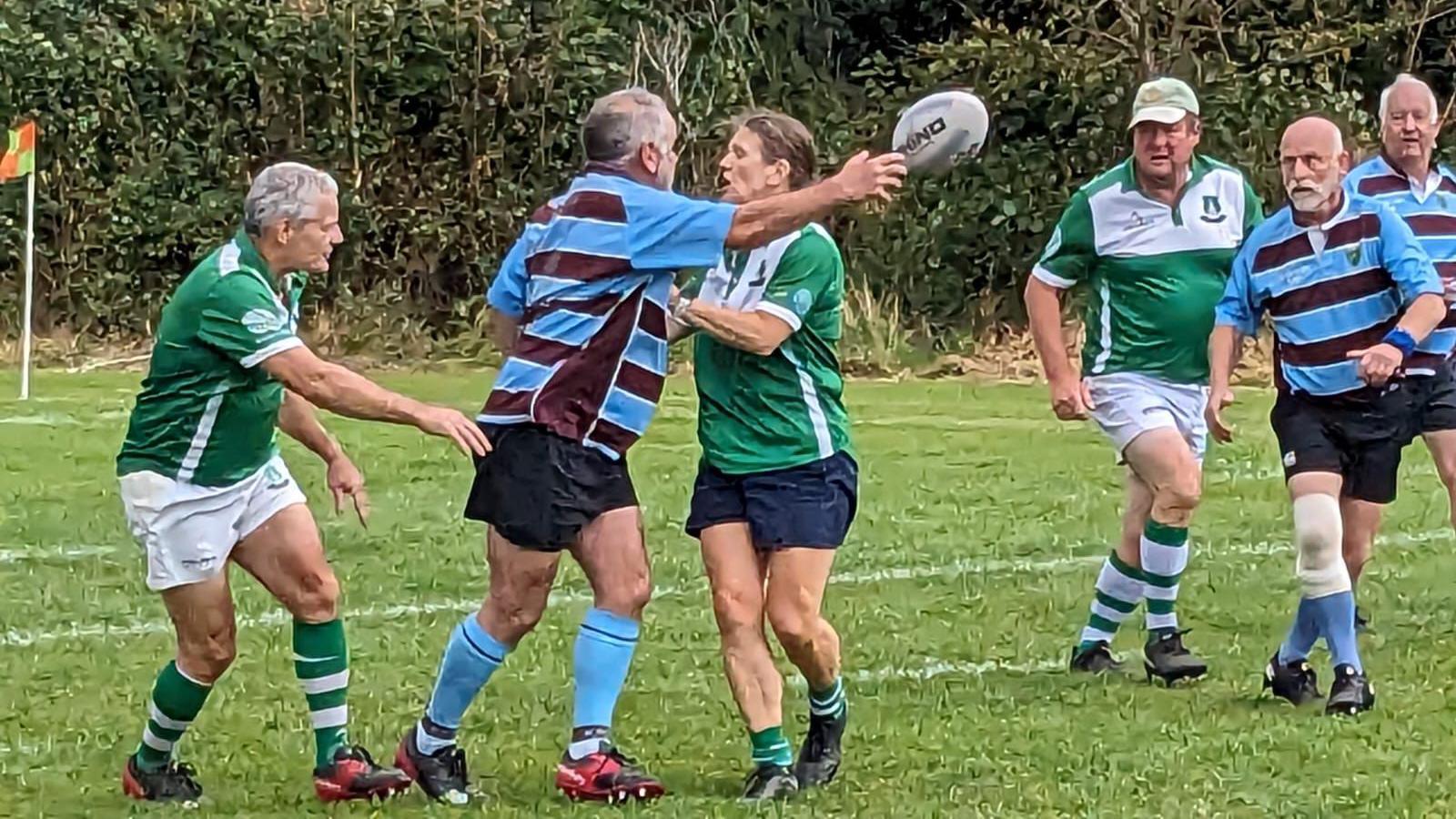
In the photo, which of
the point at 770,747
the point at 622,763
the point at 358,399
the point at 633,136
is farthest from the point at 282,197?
the point at 770,747

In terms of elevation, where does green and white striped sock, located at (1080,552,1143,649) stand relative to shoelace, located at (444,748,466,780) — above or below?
below

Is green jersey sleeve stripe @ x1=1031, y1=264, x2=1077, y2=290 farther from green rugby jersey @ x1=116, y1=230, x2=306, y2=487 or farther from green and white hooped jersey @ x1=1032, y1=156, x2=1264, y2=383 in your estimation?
green rugby jersey @ x1=116, y1=230, x2=306, y2=487

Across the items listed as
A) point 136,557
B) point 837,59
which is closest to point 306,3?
point 837,59

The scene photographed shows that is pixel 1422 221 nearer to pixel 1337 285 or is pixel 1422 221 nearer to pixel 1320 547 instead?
pixel 1337 285

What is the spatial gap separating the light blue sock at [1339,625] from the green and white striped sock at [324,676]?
9.84 feet

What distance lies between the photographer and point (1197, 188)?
309 inches

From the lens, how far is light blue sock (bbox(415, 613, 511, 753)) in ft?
19.7

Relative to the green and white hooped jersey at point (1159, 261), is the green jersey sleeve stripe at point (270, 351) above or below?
above

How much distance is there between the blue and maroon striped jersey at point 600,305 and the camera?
5719 millimetres

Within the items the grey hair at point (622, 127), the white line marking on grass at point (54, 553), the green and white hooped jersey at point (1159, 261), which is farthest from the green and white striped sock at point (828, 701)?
the white line marking on grass at point (54, 553)

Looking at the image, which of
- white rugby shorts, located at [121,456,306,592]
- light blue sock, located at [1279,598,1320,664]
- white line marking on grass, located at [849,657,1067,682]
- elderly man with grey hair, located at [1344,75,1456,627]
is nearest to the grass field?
white line marking on grass, located at [849,657,1067,682]

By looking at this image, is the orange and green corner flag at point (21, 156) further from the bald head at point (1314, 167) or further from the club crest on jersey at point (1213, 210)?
the bald head at point (1314, 167)

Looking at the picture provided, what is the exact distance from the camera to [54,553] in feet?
34.4

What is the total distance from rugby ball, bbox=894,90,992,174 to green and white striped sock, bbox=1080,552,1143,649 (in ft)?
7.19
